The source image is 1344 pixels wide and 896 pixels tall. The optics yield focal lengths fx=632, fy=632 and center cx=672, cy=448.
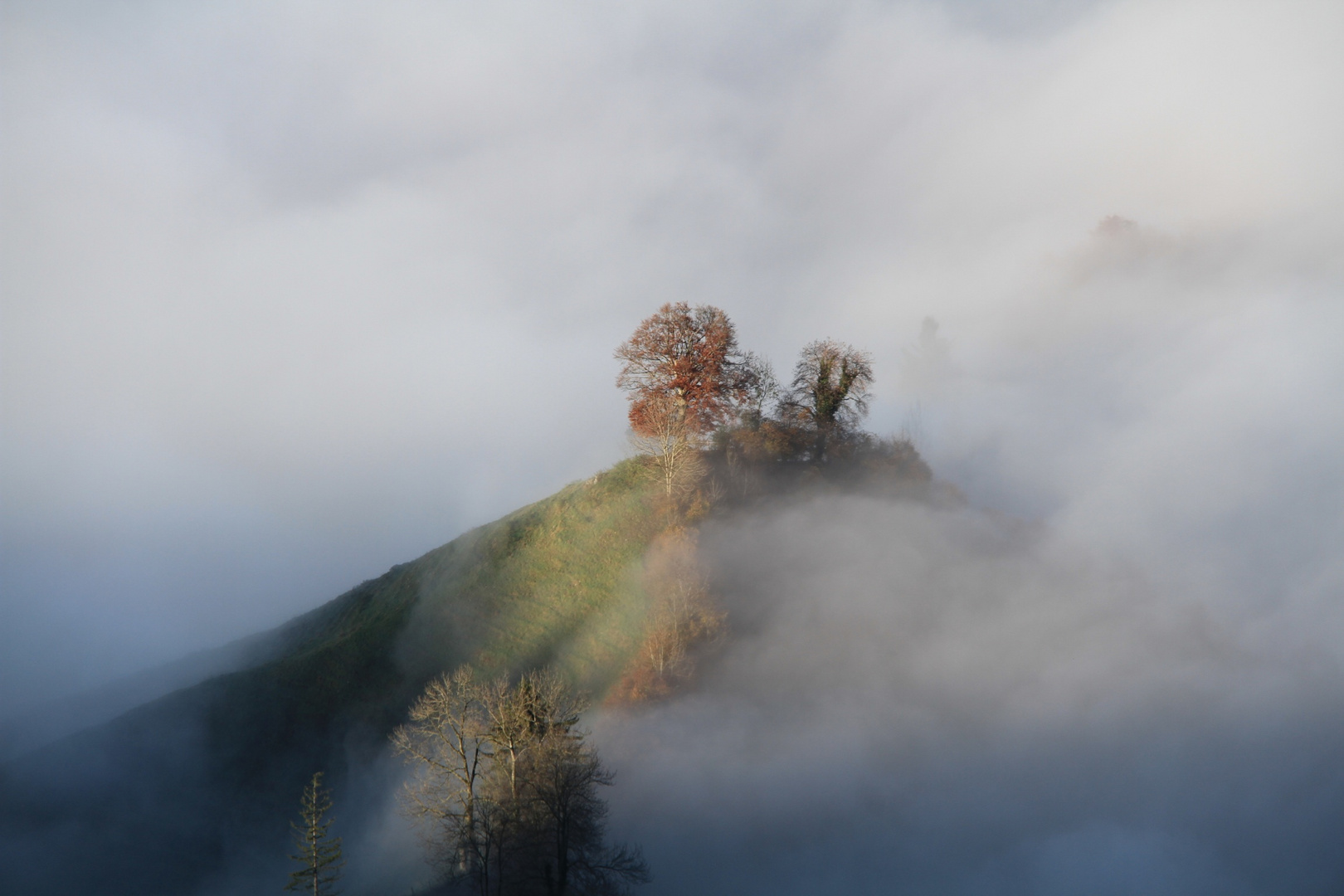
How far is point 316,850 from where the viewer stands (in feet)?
116

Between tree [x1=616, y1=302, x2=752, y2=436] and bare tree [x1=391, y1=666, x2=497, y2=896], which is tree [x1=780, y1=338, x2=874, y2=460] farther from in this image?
bare tree [x1=391, y1=666, x2=497, y2=896]

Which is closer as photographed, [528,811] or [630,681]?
[528,811]

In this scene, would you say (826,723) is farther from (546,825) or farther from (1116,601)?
(1116,601)

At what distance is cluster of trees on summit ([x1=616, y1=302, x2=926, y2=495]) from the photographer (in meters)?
61.8

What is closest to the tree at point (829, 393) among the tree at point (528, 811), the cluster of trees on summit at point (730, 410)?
the cluster of trees on summit at point (730, 410)

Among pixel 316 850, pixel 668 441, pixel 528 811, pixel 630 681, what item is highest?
pixel 668 441

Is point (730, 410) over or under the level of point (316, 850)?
over

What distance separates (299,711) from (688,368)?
46.3m

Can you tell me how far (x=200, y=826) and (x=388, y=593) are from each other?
24.0 metres

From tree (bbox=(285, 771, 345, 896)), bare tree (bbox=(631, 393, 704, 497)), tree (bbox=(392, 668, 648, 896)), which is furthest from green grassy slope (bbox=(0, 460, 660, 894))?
tree (bbox=(392, 668, 648, 896))

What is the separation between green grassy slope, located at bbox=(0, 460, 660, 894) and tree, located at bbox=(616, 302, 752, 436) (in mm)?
8429

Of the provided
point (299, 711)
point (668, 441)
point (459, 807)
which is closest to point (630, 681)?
point (459, 807)

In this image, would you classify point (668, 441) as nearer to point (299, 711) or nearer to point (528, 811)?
point (528, 811)

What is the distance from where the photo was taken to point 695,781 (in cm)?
4356
